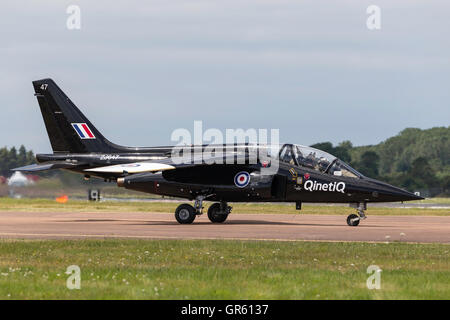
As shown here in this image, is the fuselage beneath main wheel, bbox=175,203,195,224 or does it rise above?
above

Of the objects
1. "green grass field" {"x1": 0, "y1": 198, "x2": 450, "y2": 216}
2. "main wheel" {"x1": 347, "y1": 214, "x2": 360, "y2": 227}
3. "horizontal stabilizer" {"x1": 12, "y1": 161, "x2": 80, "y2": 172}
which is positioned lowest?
"green grass field" {"x1": 0, "y1": 198, "x2": 450, "y2": 216}

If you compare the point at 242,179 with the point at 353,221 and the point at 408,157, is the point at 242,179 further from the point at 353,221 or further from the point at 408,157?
the point at 408,157

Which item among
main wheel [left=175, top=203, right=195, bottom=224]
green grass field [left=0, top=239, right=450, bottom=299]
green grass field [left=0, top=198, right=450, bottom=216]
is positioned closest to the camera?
green grass field [left=0, top=239, right=450, bottom=299]

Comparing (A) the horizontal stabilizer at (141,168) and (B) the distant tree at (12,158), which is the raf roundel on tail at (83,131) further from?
(B) the distant tree at (12,158)

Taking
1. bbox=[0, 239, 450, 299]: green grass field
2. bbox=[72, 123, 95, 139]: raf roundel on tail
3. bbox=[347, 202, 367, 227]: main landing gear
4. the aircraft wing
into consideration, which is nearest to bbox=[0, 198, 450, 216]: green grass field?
bbox=[72, 123, 95, 139]: raf roundel on tail

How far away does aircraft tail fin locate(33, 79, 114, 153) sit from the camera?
31.2 meters

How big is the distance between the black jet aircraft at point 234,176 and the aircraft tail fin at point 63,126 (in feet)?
1.28

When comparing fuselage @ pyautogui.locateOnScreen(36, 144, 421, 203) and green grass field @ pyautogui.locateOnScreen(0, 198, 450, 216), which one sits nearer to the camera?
fuselage @ pyautogui.locateOnScreen(36, 144, 421, 203)

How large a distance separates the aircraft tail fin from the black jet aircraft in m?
0.39

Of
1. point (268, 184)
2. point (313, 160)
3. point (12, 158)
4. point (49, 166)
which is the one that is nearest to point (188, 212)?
point (268, 184)

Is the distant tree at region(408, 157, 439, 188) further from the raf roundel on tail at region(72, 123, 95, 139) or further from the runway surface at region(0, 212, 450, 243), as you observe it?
the raf roundel on tail at region(72, 123, 95, 139)

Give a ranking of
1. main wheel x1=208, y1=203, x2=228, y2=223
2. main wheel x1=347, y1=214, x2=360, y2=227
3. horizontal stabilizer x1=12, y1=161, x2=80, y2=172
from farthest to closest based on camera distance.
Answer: main wheel x1=208, y1=203, x2=228, y2=223 < horizontal stabilizer x1=12, y1=161, x2=80, y2=172 < main wheel x1=347, y1=214, x2=360, y2=227
